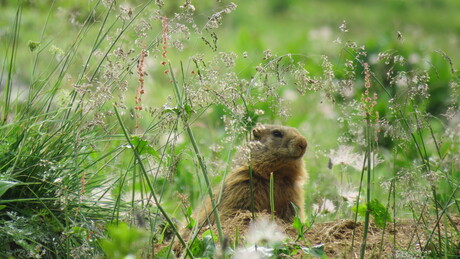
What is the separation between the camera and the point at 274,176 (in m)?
4.28

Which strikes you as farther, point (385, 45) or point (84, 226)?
point (385, 45)

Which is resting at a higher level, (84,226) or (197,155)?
(197,155)

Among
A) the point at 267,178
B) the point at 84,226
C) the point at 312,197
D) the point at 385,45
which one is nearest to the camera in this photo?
the point at 84,226

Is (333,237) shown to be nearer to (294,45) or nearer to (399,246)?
(399,246)

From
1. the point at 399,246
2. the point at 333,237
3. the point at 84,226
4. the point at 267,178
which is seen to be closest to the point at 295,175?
the point at 267,178

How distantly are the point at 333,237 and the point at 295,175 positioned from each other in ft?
3.36

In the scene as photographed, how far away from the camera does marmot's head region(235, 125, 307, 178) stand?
4.23 m

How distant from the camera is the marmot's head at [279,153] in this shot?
4234 mm

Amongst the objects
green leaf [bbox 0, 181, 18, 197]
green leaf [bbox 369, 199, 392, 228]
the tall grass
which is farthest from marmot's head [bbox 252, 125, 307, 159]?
green leaf [bbox 0, 181, 18, 197]

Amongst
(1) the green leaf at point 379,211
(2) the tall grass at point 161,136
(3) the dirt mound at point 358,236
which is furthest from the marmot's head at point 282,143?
(1) the green leaf at point 379,211

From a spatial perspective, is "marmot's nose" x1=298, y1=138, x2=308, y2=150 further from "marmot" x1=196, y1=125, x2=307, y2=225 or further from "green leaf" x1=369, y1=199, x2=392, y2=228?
"green leaf" x1=369, y1=199, x2=392, y2=228

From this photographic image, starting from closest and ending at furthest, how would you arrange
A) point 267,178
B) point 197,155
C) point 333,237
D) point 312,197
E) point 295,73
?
point 197,155
point 295,73
point 333,237
point 267,178
point 312,197

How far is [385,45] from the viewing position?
24.6ft

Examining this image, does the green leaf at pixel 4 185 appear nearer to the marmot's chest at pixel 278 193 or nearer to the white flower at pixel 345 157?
the marmot's chest at pixel 278 193
